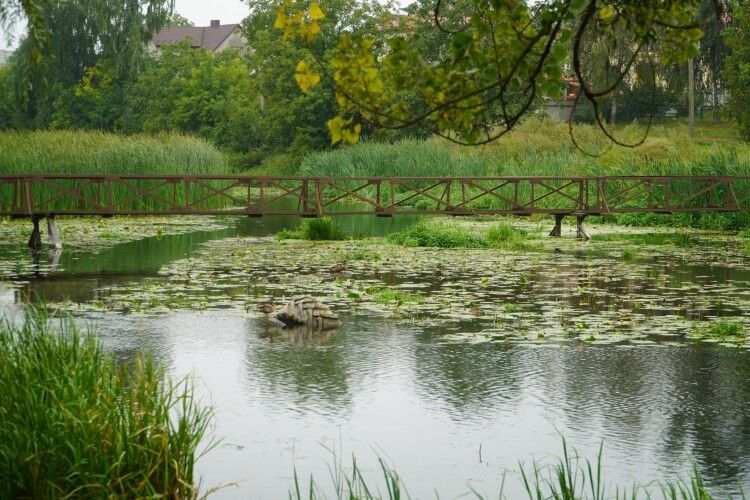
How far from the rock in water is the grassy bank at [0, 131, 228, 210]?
1498 centimetres

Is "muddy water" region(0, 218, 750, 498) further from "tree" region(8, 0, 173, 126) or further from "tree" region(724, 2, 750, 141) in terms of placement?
"tree" region(8, 0, 173, 126)

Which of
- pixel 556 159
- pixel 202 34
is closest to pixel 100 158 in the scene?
pixel 556 159

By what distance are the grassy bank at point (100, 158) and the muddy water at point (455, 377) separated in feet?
38.6

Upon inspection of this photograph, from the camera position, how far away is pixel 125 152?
3272cm

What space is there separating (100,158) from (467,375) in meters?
22.9

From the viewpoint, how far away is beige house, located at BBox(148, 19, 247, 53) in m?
109

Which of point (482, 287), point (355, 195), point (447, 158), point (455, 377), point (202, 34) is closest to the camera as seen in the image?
point (455, 377)

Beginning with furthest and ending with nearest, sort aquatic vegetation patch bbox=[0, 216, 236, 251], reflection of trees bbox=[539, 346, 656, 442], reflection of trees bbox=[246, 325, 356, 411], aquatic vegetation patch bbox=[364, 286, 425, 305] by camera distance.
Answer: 1. aquatic vegetation patch bbox=[0, 216, 236, 251]
2. aquatic vegetation patch bbox=[364, 286, 425, 305]
3. reflection of trees bbox=[246, 325, 356, 411]
4. reflection of trees bbox=[539, 346, 656, 442]

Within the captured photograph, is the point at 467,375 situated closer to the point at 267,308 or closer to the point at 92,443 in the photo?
the point at 267,308

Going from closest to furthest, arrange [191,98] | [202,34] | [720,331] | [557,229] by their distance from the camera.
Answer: [720,331]
[557,229]
[191,98]
[202,34]

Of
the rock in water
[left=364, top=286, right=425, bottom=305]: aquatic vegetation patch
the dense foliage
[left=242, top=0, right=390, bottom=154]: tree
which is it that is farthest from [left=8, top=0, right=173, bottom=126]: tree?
the rock in water

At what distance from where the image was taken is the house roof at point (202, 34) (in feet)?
359

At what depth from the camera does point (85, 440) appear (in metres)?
6.67

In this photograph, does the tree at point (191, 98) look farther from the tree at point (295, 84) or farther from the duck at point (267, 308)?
the duck at point (267, 308)
